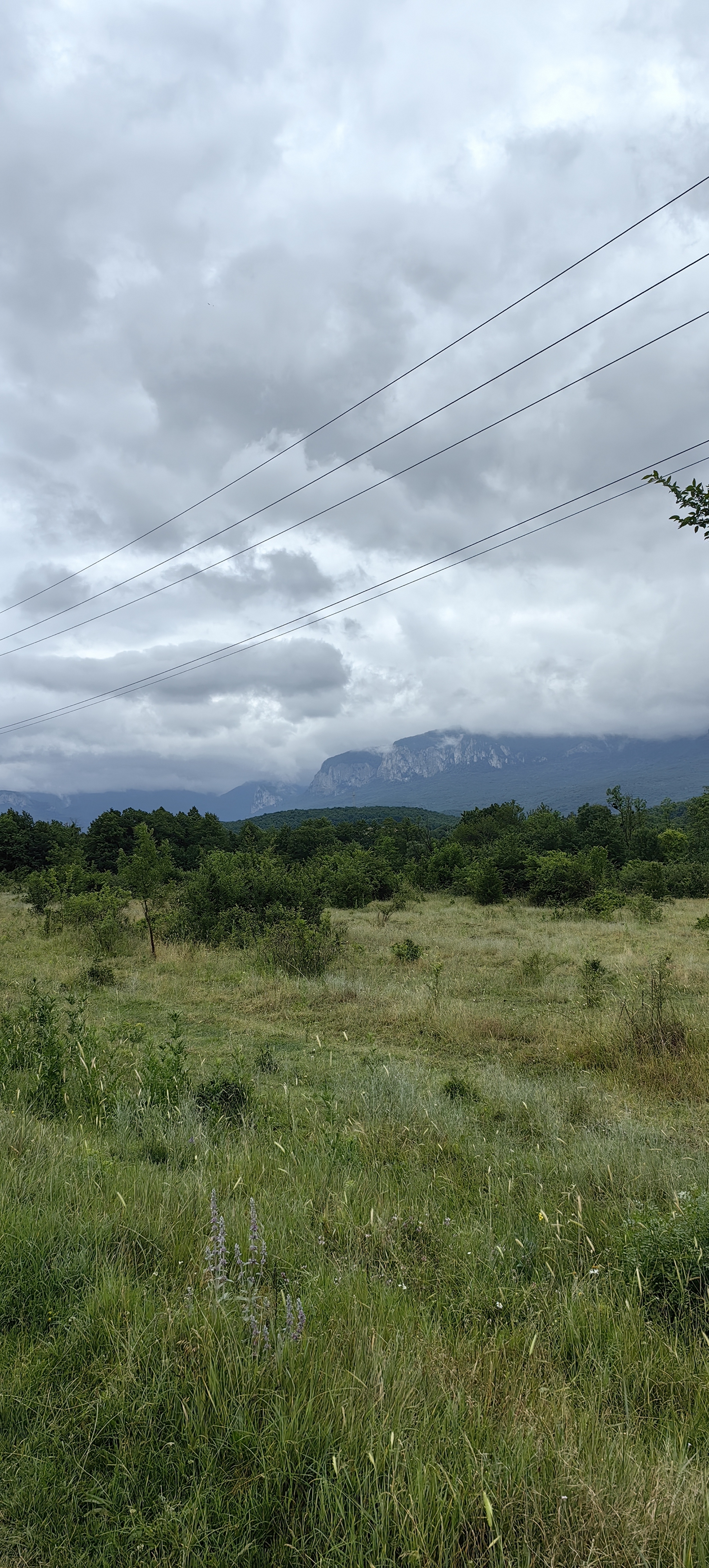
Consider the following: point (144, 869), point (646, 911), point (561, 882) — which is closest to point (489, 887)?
point (561, 882)

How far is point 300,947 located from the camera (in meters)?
17.9

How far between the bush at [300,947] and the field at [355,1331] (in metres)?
9.51

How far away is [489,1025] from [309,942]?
7286 mm

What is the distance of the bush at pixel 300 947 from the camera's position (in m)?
17.1

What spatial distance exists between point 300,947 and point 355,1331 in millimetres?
15325

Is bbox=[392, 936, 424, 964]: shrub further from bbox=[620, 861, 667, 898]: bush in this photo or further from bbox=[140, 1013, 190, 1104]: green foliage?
bbox=[620, 861, 667, 898]: bush

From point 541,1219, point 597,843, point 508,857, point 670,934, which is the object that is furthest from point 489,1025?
point 597,843

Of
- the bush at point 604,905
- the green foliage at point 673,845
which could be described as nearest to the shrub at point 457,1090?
the bush at point 604,905

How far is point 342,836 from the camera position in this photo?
81.2 m

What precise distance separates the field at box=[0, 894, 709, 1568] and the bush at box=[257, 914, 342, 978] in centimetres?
951

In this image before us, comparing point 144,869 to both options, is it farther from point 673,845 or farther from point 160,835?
point 160,835

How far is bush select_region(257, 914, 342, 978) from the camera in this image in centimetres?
1709

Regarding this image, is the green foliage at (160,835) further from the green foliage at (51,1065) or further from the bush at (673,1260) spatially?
the bush at (673,1260)

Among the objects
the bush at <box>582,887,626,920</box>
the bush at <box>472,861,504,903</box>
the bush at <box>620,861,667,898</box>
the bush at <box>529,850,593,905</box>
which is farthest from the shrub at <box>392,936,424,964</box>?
the bush at <box>620,861,667,898</box>
